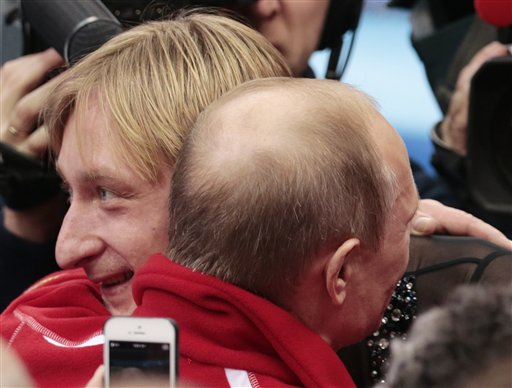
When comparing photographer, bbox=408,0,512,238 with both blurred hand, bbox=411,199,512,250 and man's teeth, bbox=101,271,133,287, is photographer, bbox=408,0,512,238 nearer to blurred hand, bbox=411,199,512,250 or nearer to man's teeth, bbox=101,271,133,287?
blurred hand, bbox=411,199,512,250

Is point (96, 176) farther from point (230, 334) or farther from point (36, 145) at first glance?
point (36, 145)

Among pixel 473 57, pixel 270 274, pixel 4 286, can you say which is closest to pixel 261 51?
pixel 270 274

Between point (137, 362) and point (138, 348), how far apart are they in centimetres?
1

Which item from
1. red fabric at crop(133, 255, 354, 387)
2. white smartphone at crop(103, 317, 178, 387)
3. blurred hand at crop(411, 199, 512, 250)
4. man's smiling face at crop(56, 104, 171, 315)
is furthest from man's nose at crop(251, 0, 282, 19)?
white smartphone at crop(103, 317, 178, 387)

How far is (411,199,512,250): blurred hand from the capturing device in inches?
58.7

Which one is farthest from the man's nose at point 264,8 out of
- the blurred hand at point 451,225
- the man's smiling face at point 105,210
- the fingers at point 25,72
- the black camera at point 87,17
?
the man's smiling face at point 105,210

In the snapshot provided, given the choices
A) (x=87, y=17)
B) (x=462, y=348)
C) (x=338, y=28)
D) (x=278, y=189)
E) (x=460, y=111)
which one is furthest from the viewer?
(x=460, y=111)

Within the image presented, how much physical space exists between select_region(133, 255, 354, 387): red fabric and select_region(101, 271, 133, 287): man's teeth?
26 centimetres

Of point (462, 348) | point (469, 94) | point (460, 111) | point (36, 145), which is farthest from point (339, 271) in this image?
point (460, 111)

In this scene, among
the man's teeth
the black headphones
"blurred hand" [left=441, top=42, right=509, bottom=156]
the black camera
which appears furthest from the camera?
"blurred hand" [left=441, top=42, right=509, bottom=156]

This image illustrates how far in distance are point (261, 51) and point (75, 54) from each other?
0.27m

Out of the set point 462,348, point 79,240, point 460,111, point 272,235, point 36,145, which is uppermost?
point 462,348

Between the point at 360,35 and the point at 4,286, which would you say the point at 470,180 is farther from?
the point at 360,35

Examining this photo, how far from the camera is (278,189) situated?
1.03 meters
